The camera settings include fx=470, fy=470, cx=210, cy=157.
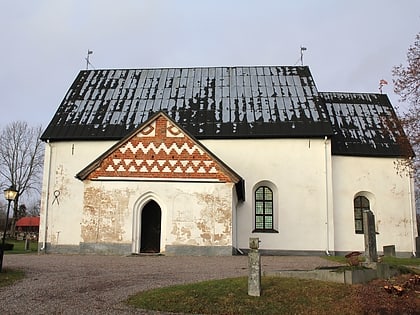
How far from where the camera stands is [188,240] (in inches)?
834

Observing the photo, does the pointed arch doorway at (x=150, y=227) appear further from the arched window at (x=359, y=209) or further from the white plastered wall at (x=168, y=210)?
the arched window at (x=359, y=209)

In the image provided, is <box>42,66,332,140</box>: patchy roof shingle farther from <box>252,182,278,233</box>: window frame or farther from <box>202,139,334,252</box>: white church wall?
<box>252,182,278,233</box>: window frame

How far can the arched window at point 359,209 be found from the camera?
26.9 m

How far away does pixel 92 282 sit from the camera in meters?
11.9

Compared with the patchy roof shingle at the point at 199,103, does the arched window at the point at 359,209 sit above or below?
below

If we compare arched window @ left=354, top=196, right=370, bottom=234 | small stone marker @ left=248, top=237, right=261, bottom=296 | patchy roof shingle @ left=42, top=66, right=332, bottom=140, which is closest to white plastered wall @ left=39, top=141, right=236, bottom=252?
patchy roof shingle @ left=42, top=66, right=332, bottom=140

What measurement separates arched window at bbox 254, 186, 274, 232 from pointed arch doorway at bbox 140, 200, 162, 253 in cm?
622

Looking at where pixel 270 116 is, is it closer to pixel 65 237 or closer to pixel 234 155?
pixel 234 155

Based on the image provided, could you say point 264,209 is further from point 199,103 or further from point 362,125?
point 362,125

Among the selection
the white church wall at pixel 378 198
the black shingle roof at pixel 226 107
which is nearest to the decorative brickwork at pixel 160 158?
the black shingle roof at pixel 226 107

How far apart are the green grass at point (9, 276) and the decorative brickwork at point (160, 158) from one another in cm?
852

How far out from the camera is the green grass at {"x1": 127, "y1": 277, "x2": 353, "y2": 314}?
939 cm

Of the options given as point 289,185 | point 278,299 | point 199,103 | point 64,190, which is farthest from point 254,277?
point 199,103

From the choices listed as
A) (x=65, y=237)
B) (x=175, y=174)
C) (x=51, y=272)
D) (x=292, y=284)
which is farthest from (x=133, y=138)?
(x=292, y=284)
